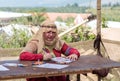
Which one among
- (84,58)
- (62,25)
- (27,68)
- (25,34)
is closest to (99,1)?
(84,58)

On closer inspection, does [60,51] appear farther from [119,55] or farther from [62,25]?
[62,25]

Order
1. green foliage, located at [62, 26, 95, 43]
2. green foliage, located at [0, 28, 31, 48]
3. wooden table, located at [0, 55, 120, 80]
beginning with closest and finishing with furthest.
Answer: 1. wooden table, located at [0, 55, 120, 80]
2. green foliage, located at [0, 28, 31, 48]
3. green foliage, located at [62, 26, 95, 43]

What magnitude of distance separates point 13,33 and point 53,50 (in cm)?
317

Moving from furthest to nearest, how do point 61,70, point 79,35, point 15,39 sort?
point 79,35
point 15,39
point 61,70

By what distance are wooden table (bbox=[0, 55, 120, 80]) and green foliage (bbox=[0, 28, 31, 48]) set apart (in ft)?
10.1

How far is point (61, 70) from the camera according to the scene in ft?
12.3

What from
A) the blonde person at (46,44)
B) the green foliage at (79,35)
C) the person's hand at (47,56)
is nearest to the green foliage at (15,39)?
the green foliage at (79,35)

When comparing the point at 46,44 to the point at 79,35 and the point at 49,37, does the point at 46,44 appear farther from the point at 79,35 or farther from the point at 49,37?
the point at 79,35

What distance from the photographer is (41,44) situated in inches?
169

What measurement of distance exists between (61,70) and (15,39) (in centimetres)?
380

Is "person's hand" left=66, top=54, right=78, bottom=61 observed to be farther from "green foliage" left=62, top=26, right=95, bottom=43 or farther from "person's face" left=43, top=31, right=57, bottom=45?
"green foliage" left=62, top=26, right=95, bottom=43

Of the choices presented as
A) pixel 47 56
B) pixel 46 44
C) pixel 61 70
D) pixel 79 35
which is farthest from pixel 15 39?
pixel 61 70

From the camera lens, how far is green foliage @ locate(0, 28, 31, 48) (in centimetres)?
736

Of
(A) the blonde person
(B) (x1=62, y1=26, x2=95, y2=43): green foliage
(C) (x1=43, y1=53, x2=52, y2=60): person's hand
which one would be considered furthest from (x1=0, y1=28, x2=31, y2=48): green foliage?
(C) (x1=43, y1=53, x2=52, y2=60): person's hand
